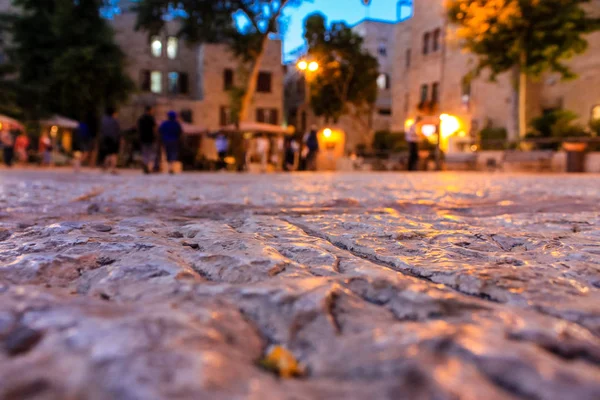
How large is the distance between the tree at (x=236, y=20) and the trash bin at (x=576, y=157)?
12.4 m

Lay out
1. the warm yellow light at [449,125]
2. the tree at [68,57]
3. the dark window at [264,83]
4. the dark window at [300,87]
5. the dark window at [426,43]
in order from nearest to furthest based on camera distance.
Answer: the tree at [68,57] < the warm yellow light at [449,125] < the dark window at [426,43] < the dark window at [264,83] < the dark window at [300,87]

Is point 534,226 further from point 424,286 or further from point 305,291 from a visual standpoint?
point 305,291

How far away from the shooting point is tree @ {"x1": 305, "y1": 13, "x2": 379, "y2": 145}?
3123 cm

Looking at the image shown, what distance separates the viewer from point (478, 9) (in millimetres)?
17188

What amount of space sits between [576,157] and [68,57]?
24018 millimetres

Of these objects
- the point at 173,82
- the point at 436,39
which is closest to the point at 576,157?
the point at 436,39

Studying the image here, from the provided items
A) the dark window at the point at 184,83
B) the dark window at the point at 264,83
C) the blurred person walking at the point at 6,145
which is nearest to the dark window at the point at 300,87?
the dark window at the point at 264,83

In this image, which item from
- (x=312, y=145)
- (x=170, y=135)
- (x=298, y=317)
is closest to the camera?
(x=298, y=317)

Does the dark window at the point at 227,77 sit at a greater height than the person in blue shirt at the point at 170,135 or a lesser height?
greater

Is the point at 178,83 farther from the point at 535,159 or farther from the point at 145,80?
the point at 535,159

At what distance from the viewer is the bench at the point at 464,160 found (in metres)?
18.7

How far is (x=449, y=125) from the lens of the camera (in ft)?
88.4

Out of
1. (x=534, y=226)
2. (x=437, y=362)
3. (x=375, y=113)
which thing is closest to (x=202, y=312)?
(x=437, y=362)

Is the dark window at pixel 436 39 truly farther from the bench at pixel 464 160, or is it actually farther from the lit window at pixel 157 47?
the lit window at pixel 157 47
